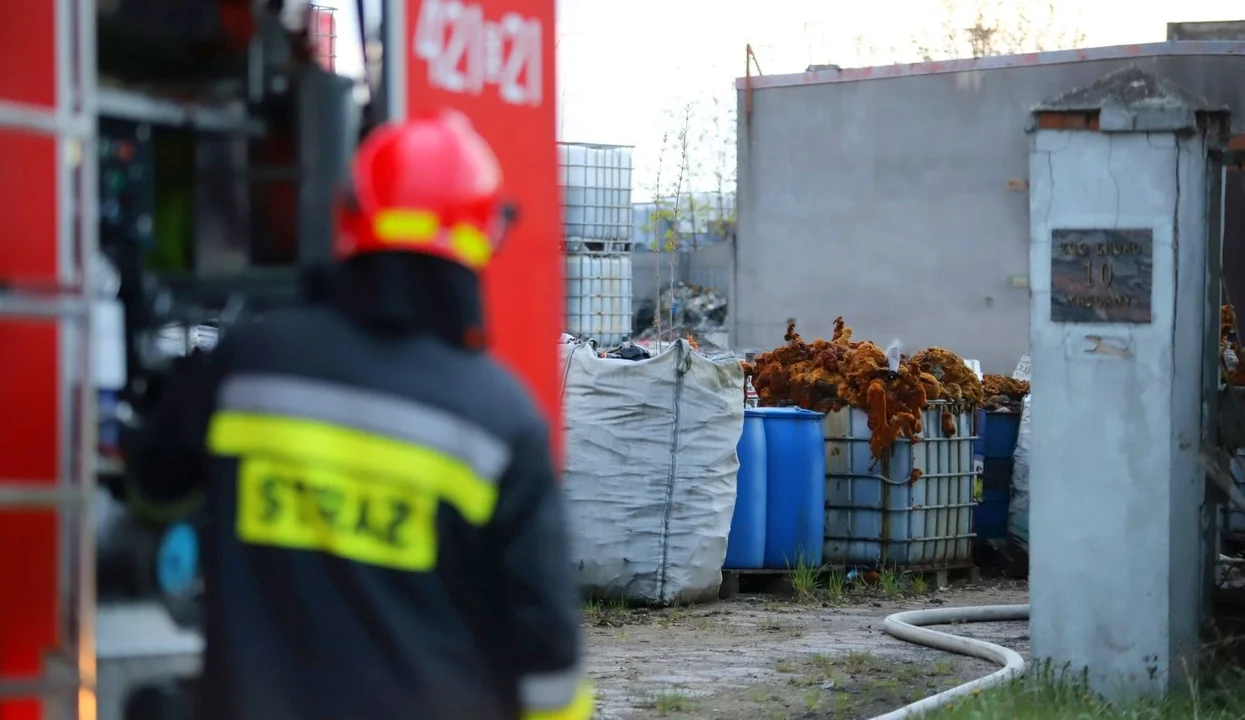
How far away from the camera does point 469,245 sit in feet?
9.12

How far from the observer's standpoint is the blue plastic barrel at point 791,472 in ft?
36.5

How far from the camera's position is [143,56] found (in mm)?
3811

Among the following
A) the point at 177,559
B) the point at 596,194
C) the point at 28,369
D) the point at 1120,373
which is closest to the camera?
the point at 28,369

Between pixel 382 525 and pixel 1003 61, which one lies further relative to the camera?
pixel 1003 61

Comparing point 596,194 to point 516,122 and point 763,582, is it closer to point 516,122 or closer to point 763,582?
point 763,582

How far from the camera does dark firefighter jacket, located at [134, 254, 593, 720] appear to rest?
2.69 metres

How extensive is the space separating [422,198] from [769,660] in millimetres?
6532

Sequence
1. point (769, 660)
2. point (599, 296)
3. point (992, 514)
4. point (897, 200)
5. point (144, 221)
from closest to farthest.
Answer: point (144, 221) < point (769, 660) < point (992, 514) < point (599, 296) < point (897, 200)

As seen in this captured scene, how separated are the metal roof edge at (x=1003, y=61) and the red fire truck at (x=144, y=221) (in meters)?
20.8

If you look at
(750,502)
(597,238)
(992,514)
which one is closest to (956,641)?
(750,502)

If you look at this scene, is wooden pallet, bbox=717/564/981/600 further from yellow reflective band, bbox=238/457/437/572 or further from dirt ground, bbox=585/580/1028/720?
yellow reflective band, bbox=238/457/437/572

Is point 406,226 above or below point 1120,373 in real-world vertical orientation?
above

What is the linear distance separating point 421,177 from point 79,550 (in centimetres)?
94

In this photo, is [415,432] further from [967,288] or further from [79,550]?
[967,288]
